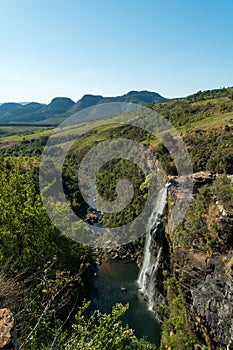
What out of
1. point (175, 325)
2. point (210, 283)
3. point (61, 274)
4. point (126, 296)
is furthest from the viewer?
point (126, 296)

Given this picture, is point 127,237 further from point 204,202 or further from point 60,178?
point 204,202

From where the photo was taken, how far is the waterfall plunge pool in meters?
28.0

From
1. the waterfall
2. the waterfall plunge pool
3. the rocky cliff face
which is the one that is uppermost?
the rocky cliff face

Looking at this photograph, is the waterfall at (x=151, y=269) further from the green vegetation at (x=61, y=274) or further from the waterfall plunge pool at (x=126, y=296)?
the green vegetation at (x=61, y=274)

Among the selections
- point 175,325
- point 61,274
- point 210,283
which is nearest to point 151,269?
point 175,325

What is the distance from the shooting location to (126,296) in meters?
33.6

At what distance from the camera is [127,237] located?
162ft

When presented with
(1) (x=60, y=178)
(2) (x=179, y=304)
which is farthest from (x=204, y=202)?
(1) (x=60, y=178)

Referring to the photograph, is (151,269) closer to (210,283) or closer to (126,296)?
(126,296)

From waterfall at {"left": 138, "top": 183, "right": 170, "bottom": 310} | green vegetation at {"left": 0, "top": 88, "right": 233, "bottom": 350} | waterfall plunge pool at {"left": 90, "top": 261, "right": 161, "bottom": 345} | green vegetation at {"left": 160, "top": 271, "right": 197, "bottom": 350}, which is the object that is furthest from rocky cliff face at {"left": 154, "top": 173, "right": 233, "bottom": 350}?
waterfall plunge pool at {"left": 90, "top": 261, "right": 161, "bottom": 345}

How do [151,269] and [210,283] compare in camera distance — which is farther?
[151,269]

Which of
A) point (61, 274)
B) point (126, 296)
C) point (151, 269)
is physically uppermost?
point (61, 274)

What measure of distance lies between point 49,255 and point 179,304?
445 inches

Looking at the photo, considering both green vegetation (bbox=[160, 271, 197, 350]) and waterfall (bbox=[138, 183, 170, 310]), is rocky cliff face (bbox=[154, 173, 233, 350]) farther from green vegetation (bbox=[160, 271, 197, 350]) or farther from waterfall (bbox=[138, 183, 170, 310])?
waterfall (bbox=[138, 183, 170, 310])
